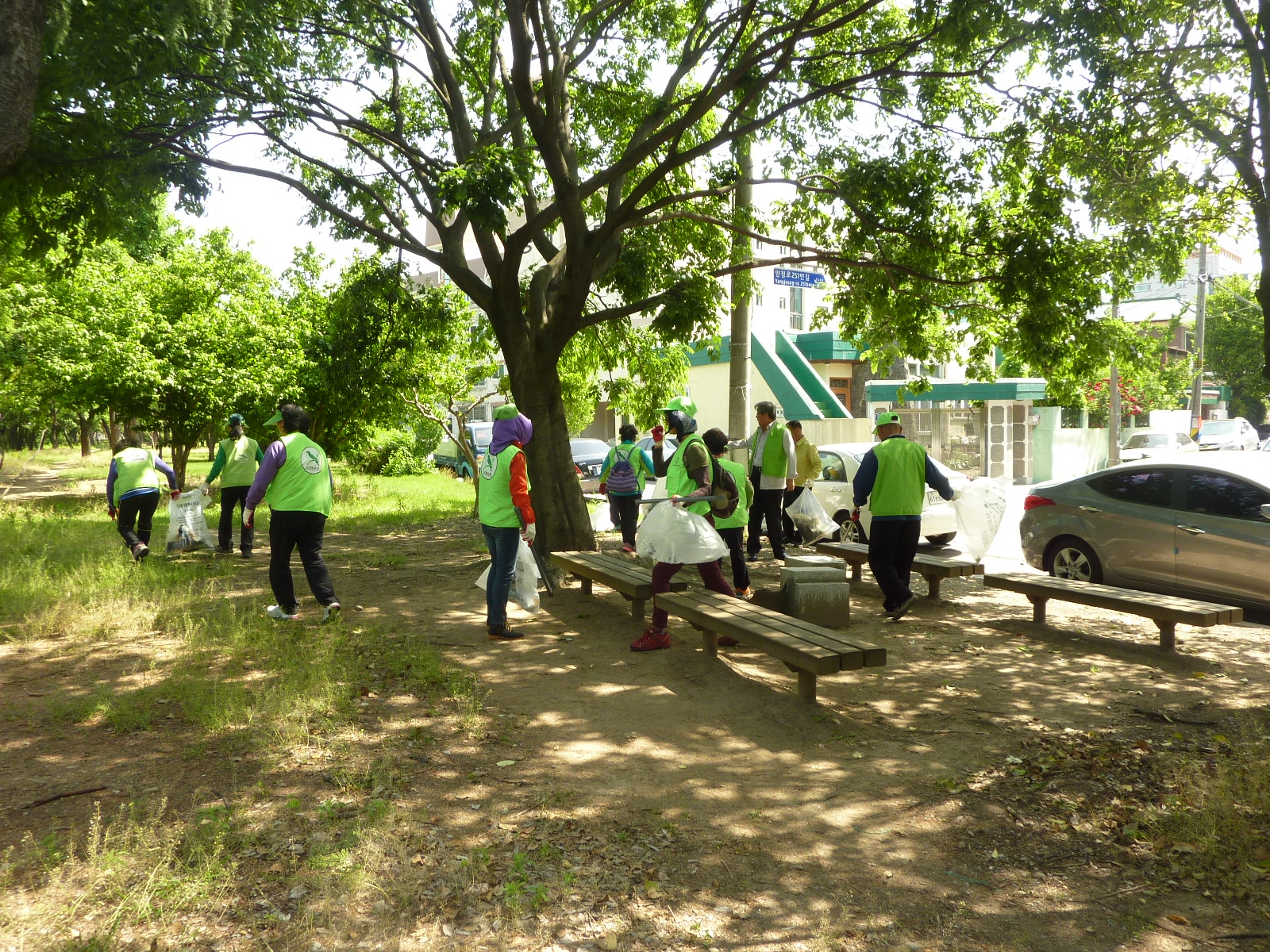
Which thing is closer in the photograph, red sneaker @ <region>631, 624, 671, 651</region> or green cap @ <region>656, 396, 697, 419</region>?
red sneaker @ <region>631, 624, 671, 651</region>

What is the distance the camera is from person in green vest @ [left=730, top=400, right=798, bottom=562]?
1142cm

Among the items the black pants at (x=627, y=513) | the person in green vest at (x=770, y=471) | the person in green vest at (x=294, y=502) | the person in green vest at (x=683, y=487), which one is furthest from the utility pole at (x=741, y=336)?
the person in green vest at (x=294, y=502)

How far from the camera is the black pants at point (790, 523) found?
1235 centimetres

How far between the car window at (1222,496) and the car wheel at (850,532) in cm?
378

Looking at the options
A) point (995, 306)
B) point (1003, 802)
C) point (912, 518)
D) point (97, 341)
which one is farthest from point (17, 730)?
point (97, 341)

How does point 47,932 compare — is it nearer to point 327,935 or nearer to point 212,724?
point 327,935

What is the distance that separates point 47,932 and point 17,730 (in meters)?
2.53

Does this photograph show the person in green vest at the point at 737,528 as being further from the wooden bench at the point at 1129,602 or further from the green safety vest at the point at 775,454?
the green safety vest at the point at 775,454

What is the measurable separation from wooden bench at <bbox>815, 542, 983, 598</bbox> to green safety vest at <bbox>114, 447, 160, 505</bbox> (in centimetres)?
789

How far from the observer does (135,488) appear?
1136 centimetres

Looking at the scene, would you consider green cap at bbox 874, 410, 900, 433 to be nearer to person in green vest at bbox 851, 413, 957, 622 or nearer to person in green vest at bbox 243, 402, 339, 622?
person in green vest at bbox 851, 413, 957, 622

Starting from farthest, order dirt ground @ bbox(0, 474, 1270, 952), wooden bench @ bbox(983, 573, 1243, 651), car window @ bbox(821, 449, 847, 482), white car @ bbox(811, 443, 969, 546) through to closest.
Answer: car window @ bbox(821, 449, 847, 482) → white car @ bbox(811, 443, 969, 546) → wooden bench @ bbox(983, 573, 1243, 651) → dirt ground @ bbox(0, 474, 1270, 952)

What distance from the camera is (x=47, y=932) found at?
3279mm

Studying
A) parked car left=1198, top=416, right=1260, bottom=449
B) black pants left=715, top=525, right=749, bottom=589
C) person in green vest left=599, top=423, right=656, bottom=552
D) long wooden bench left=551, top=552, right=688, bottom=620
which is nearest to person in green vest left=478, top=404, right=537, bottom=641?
long wooden bench left=551, top=552, right=688, bottom=620
